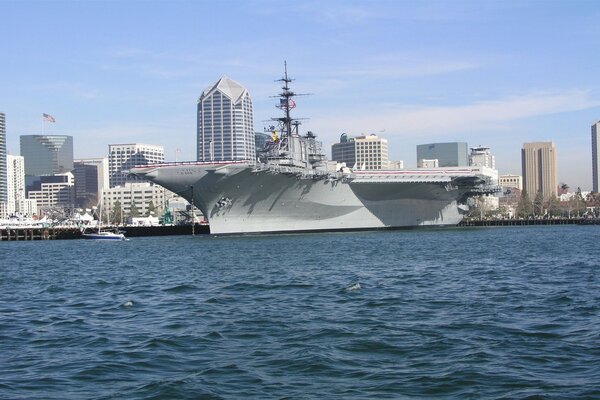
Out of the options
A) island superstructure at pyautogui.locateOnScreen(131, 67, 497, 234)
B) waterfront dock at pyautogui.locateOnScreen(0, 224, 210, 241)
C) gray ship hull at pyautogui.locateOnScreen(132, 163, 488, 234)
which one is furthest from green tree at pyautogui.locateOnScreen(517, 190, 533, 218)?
waterfront dock at pyautogui.locateOnScreen(0, 224, 210, 241)

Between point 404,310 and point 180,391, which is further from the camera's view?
point 404,310

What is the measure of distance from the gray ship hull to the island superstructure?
0.08 metres

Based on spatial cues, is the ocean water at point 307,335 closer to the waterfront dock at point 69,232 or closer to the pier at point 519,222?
the waterfront dock at point 69,232

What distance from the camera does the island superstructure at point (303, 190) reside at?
58.3 meters

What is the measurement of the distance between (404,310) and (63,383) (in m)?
8.77

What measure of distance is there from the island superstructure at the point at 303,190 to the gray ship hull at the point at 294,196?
0.25 ft

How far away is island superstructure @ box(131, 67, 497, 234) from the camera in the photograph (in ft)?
191

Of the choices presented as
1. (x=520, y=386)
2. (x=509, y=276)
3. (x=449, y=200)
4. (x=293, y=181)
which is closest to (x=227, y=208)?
Result: (x=293, y=181)

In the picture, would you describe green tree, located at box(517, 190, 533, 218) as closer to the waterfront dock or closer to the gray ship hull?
the gray ship hull

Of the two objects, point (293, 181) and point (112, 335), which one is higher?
point (293, 181)

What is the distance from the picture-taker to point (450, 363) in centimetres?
1236

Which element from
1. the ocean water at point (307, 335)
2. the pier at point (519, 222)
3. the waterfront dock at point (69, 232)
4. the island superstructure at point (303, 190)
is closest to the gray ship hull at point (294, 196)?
the island superstructure at point (303, 190)

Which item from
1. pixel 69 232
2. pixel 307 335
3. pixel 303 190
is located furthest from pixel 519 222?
pixel 307 335

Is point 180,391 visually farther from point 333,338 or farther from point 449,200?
point 449,200
